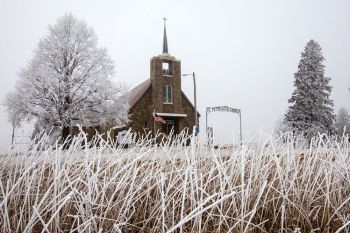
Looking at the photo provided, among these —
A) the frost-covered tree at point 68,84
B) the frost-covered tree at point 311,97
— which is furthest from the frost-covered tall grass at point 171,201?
the frost-covered tree at point 311,97

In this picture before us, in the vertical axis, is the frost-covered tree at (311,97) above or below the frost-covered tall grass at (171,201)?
above

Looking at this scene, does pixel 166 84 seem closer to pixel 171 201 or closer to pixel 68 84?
pixel 68 84

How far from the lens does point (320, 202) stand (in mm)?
2617

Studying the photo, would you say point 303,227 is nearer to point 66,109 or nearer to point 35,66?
point 66,109

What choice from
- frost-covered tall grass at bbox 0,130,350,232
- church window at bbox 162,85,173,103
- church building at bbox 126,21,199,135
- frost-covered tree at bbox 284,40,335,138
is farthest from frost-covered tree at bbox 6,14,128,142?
frost-covered tall grass at bbox 0,130,350,232

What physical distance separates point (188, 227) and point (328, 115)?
29683mm

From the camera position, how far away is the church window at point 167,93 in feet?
103

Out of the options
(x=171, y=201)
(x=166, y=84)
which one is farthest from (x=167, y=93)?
(x=171, y=201)

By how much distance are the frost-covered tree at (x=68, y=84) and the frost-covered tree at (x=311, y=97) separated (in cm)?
1492

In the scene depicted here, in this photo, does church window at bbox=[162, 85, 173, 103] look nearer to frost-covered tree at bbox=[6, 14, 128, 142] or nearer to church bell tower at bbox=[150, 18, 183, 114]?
church bell tower at bbox=[150, 18, 183, 114]

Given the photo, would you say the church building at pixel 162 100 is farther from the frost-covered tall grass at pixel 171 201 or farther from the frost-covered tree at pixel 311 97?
the frost-covered tall grass at pixel 171 201

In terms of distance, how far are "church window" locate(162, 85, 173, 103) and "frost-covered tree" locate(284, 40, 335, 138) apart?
10674mm

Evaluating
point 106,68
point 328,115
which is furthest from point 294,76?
point 106,68

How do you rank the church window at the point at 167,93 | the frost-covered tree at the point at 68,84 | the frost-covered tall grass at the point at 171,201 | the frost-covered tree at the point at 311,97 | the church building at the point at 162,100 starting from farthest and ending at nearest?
the church window at the point at 167,93, the church building at the point at 162,100, the frost-covered tree at the point at 311,97, the frost-covered tree at the point at 68,84, the frost-covered tall grass at the point at 171,201
